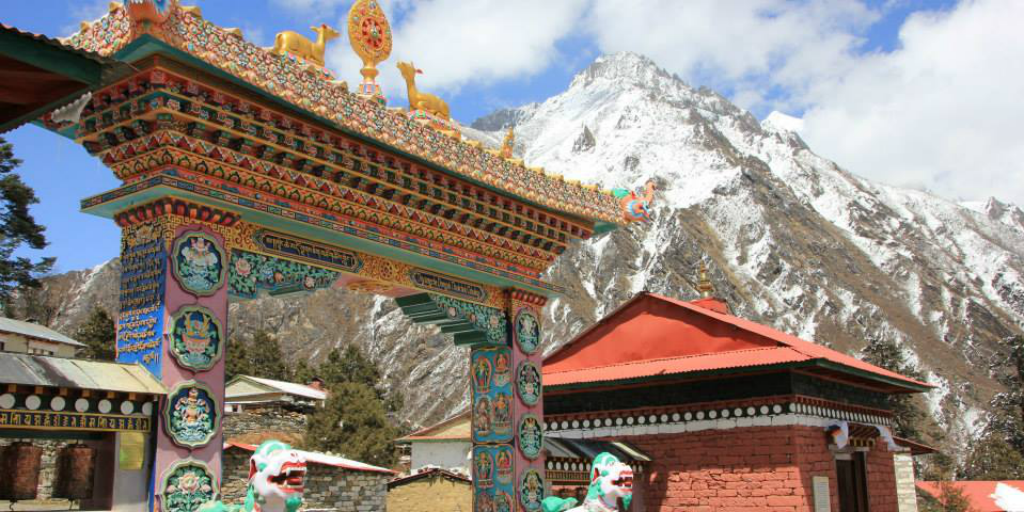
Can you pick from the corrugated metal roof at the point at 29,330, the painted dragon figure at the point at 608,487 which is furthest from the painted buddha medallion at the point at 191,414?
the corrugated metal roof at the point at 29,330

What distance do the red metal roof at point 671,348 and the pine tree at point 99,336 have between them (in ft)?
71.8

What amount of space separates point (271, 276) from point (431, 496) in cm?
1291

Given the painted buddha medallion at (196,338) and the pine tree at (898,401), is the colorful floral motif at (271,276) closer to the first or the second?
the painted buddha medallion at (196,338)

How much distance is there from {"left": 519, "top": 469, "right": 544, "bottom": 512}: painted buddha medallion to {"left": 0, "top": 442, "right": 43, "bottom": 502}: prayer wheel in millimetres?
5849

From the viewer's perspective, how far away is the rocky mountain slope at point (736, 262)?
292ft

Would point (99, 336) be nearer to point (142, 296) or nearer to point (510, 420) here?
point (510, 420)

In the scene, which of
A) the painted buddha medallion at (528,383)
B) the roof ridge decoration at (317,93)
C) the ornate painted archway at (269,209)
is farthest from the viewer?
the painted buddha medallion at (528,383)

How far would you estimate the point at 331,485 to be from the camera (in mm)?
17531

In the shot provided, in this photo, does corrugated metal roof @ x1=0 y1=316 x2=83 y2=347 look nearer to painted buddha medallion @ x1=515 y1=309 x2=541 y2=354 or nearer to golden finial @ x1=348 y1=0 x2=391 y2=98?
painted buddha medallion @ x1=515 y1=309 x2=541 y2=354

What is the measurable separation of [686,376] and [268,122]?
8236 millimetres

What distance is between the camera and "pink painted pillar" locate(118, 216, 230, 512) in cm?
700

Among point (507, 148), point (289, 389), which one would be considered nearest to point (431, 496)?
point (507, 148)

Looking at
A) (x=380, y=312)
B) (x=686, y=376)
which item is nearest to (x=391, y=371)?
(x=380, y=312)

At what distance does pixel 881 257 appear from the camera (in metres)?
115
